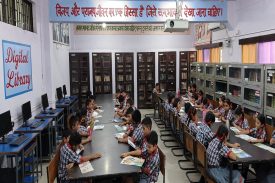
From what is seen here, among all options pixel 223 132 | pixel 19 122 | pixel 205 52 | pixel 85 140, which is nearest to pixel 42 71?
pixel 19 122

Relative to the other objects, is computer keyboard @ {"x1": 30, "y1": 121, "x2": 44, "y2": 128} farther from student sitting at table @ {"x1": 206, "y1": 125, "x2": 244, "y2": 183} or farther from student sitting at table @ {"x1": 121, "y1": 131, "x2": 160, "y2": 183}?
student sitting at table @ {"x1": 206, "y1": 125, "x2": 244, "y2": 183}

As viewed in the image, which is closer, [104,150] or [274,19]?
[104,150]

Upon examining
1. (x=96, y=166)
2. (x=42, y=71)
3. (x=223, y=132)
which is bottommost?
(x=96, y=166)

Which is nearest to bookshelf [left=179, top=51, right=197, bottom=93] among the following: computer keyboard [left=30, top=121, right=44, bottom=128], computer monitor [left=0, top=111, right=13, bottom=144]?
computer keyboard [left=30, top=121, right=44, bottom=128]

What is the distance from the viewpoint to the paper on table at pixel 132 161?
364cm

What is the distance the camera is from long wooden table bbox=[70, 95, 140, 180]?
3.38m

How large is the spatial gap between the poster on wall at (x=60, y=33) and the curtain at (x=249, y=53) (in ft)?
18.7

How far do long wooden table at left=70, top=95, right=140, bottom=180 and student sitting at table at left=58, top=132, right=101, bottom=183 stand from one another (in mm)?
116

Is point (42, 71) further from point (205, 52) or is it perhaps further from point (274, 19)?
point (205, 52)

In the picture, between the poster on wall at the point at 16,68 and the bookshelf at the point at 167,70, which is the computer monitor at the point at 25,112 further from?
the bookshelf at the point at 167,70

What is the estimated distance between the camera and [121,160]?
12.4 ft

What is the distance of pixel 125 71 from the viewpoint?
12203 mm

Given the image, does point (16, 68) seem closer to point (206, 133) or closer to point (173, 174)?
point (173, 174)

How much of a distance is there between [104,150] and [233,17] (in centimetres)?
554
